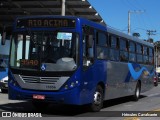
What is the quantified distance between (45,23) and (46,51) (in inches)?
37.5

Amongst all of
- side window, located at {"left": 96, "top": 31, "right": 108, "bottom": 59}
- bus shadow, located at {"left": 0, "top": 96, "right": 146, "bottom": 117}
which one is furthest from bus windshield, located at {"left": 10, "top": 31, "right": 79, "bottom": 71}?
side window, located at {"left": 96, "top": 31, "right": 108, "bottom": 59}

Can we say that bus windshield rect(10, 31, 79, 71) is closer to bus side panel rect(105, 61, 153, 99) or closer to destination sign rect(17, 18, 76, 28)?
destination sign rect(17, 18, 76, 28)

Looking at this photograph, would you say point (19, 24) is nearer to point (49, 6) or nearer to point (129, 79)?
point (129, 79)

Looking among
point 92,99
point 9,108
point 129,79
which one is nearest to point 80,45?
point 92,99

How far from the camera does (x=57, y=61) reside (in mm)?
13328

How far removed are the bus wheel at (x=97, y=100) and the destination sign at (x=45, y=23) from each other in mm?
2632

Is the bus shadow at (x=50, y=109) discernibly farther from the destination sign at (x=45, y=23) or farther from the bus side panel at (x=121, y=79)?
the destination sign at (x=45, y=23)

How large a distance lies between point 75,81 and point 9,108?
10.4 feet

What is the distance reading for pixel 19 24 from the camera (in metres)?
14.3

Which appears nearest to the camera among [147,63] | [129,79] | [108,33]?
[108,33]

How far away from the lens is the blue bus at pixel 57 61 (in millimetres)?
13266

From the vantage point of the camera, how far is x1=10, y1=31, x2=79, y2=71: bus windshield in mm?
13297

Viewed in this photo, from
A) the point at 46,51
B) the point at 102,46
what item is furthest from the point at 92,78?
the point at 46,51

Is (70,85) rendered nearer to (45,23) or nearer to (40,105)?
(45,23)
